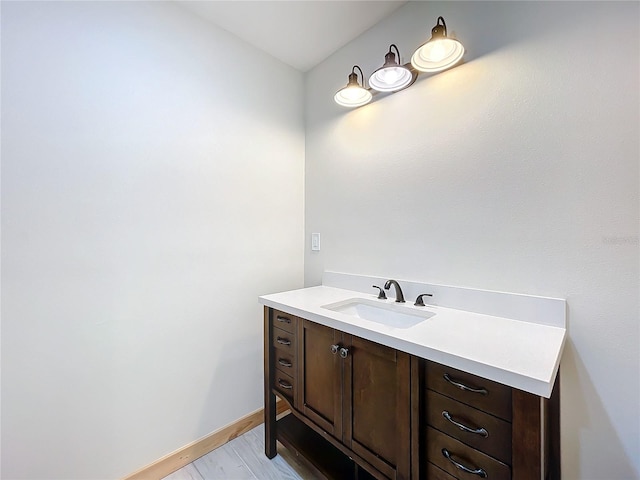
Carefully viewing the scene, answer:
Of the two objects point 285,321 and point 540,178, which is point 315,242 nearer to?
point 285,321

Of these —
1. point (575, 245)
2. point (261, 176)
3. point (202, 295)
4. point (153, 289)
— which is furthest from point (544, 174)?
point (153, 289)

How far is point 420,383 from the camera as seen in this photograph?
890 mm

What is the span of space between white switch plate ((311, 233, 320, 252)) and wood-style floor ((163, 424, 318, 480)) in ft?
4.03

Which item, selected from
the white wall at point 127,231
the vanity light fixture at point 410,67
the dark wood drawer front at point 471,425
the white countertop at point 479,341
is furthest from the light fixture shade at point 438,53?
the dark wood drawer front at point 471,425

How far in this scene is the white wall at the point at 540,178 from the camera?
933 mm

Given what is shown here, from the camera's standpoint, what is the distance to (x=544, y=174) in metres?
1.07

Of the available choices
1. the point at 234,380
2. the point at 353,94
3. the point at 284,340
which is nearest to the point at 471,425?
the point at 284,340

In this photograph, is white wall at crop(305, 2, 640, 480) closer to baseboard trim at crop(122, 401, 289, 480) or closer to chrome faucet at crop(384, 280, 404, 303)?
chrome faucet at crop(384, 280, 404, 303)

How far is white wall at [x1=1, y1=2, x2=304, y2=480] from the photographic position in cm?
108

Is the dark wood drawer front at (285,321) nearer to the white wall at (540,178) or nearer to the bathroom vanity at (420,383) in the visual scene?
the bathroom vanity at (420,383)

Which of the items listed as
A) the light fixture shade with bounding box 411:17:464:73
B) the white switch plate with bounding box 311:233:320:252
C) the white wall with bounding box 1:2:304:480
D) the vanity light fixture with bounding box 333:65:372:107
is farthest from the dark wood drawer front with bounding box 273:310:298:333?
the light fixture shade with bounding box 411:17:464:73

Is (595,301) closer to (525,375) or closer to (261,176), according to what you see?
(525,375)

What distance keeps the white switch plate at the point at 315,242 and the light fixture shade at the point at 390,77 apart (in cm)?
99

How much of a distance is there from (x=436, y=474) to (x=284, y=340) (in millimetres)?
800
